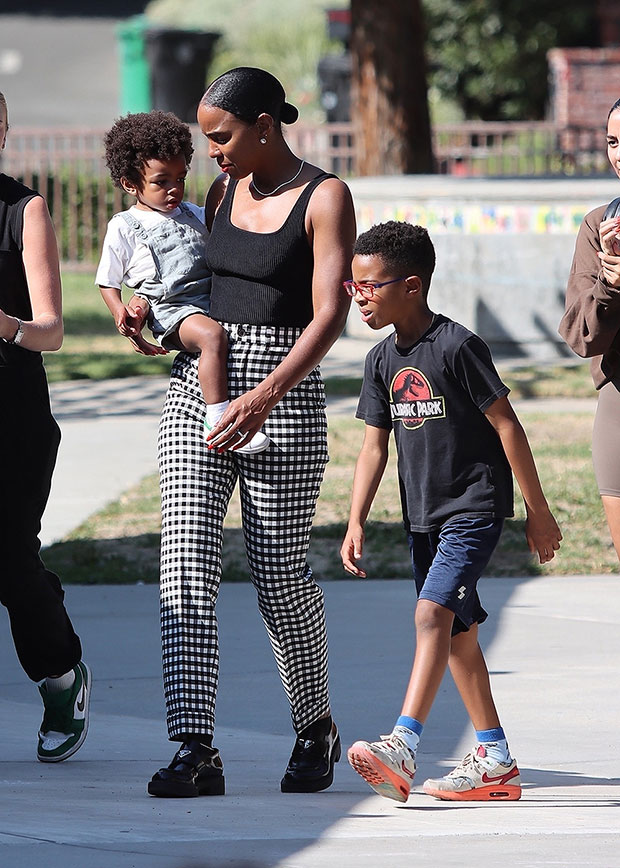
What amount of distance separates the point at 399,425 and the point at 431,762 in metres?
1.06

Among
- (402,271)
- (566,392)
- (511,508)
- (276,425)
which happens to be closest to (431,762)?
(511,508)

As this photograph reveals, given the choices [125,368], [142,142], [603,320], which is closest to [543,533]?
[603,320]

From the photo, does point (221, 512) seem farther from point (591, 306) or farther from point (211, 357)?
point (591, 306)

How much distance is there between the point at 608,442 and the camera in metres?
4.09

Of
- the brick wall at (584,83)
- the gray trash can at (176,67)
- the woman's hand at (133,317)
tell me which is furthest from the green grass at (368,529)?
the gray trash can at (176,67)

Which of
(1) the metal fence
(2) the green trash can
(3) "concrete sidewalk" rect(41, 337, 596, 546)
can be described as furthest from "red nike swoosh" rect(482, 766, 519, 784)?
(2) the green trash can

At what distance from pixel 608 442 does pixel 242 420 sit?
3.08 feet

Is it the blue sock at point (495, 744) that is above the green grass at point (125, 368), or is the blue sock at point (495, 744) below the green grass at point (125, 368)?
above

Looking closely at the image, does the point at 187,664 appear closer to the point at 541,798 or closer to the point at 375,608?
the point at 541,798

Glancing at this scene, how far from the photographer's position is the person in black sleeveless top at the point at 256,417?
400 centimetres

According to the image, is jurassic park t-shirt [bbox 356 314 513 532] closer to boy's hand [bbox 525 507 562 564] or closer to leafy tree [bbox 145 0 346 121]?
boy's hand [bbox 525 507 562 564]

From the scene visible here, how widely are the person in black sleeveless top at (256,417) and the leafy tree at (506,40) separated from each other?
102ft

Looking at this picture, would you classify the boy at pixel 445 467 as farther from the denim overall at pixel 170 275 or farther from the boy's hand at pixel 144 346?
the boy's hand at pixel 144 346

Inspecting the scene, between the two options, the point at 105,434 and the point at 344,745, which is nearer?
the point at 344,745
